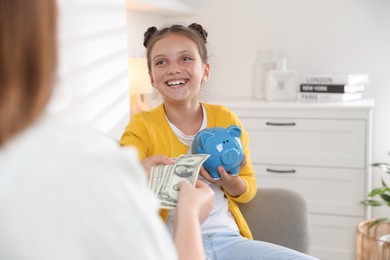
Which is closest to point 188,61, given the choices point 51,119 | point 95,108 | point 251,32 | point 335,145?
point 95,108

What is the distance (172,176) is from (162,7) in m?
1.75

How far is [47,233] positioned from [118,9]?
70.1 inches

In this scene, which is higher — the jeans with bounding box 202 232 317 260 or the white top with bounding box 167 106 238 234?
the white top with bounding box 167 106 238 234

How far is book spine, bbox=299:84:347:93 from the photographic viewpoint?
9.57ft

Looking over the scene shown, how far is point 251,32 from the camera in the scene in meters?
3.35

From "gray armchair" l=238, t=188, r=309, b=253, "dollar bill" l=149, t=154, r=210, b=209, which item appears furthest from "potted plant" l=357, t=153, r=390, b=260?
"dollar bill" l=149, t=154, r=210, b=209

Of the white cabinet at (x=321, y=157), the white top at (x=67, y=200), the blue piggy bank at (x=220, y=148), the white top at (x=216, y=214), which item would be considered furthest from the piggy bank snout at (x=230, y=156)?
the white cabinet at (x=321, y=157)

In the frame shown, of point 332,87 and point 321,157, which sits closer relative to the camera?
point 321,157

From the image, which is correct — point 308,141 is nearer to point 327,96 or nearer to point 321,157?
point 321,157

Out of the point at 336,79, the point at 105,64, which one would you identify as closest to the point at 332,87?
the point at 336,79

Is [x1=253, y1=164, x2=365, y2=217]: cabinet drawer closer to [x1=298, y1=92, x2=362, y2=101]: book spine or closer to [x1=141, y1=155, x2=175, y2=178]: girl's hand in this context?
[x1=298, y1=92, x2=362, y2=101]: book spine

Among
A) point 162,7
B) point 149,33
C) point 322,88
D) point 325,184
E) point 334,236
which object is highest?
point 162,7

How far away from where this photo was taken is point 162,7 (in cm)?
282

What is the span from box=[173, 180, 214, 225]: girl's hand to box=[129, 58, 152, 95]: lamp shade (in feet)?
5.00
